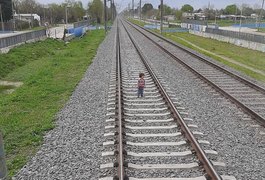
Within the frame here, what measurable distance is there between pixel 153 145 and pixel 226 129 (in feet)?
8.25

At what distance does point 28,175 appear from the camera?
662 cm

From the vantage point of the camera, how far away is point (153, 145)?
7.87 m

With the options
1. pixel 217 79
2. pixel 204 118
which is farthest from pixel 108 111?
pixel 217 79

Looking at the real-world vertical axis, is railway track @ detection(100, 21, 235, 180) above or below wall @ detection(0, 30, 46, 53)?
below

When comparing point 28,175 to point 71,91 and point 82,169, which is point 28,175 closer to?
point 82,169

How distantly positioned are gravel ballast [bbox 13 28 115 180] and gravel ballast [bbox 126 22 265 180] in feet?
9.32

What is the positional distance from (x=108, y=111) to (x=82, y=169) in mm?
4041

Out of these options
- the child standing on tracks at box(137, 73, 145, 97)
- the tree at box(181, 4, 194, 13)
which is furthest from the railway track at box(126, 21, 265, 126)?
the tree at box(181, 4, 194, 13)

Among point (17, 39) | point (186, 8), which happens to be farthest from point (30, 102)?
point (186, 8)

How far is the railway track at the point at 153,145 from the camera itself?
21.4ft

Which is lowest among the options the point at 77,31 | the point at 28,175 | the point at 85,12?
the point at 28,175

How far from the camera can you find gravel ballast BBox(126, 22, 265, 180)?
6957mm

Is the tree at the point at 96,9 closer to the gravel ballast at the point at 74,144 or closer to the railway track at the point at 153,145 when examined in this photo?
the gravel ballast at the point at 74,144

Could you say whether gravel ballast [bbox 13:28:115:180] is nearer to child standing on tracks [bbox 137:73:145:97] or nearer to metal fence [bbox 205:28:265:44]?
child standing on tracks [bbox 137:73:145:97]
